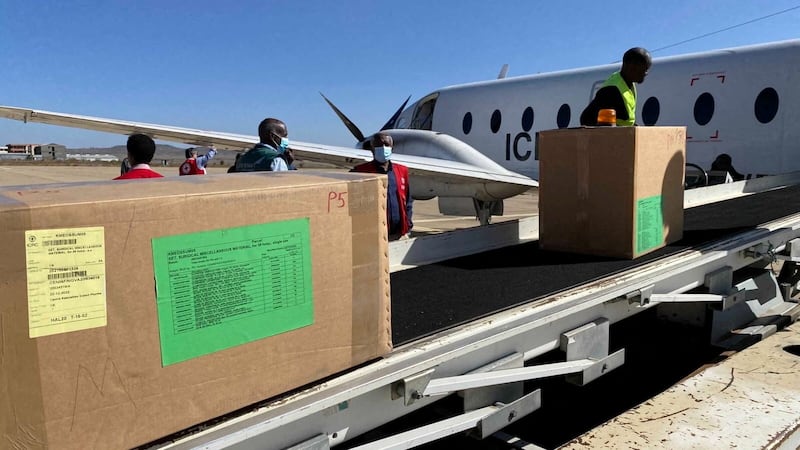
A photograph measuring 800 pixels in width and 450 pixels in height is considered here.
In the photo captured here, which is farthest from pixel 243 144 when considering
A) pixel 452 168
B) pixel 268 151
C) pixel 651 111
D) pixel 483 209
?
pixel 651 111

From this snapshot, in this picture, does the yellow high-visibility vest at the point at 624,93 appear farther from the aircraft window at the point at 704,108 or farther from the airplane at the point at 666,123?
the aircraft window at the point at 704,108

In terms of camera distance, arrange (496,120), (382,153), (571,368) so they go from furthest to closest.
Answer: (496,120) < (382,153) < (571,368)

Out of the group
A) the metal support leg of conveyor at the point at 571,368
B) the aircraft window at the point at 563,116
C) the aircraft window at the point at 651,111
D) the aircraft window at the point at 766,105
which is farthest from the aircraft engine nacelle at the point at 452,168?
the metal support leg of conveyor at the point at 571,368

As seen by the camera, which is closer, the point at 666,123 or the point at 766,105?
the point at 766,105

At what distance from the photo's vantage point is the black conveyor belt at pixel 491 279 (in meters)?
2.46

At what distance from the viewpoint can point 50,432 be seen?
1.33 metres

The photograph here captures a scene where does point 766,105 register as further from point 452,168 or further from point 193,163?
point 193,163

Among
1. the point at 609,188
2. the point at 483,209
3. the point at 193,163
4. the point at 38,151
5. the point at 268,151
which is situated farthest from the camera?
the point at 38,151

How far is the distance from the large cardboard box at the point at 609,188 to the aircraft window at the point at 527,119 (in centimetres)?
832

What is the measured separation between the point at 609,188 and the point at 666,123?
703cm

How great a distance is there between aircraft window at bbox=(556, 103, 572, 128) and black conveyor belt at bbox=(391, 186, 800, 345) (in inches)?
269

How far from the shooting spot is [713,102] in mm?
8992

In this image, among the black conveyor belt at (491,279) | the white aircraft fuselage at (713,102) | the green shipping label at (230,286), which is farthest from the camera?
the white aircraft fuselage at (713,102)

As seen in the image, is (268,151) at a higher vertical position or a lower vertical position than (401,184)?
higher
